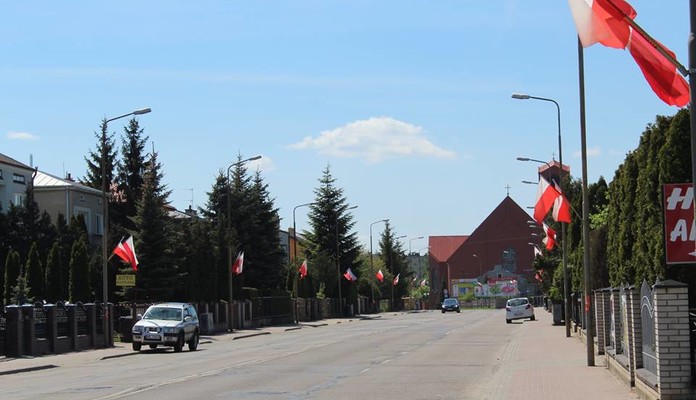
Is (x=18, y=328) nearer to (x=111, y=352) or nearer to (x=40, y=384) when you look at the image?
(x=111, y=352)

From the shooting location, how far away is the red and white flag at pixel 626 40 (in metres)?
12.1

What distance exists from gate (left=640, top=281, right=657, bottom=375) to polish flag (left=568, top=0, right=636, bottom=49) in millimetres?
4495

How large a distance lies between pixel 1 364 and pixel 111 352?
6558 mm

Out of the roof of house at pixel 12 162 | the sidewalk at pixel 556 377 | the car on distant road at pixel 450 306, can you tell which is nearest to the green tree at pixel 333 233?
the car on distant road at pixel 450 306

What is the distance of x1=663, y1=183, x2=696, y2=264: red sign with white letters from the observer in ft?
50.1

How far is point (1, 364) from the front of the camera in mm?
29547

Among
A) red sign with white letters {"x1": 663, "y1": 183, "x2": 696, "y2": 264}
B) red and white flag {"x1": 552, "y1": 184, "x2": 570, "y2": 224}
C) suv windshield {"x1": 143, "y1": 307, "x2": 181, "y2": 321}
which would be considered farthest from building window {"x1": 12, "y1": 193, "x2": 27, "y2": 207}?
red sign with white letters {"x1": 663, "y1": 183, "x2": 696, "y2": 264}

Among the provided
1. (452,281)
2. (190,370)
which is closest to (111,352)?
(190,370)

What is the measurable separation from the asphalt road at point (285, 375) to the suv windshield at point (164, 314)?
130 cm

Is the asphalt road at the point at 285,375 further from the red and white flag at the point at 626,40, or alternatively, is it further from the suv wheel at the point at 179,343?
the red and white flag at the point at 626,40

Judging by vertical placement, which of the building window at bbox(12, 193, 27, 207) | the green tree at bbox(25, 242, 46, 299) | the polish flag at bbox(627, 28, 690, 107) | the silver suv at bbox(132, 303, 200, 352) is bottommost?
the silver suv at bbox(132, 303, 200, 352)

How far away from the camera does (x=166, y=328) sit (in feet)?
114

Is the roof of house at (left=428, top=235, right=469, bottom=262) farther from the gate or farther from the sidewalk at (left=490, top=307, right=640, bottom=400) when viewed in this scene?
the gate

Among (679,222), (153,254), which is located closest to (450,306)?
(153,254)
